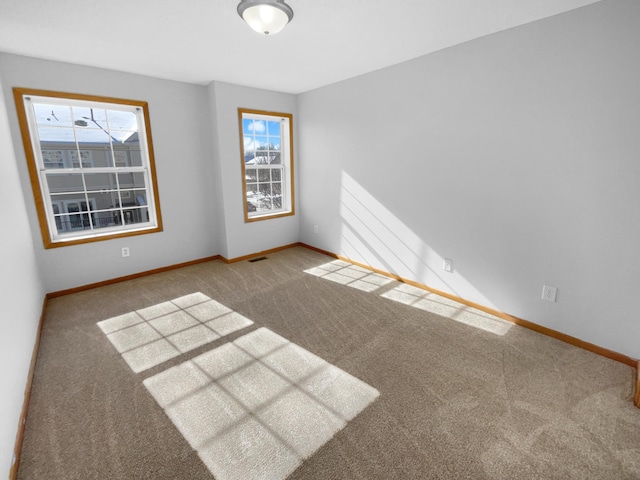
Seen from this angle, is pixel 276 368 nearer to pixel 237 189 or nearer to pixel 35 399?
pixel 35 399

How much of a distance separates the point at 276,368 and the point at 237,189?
9.21 ft

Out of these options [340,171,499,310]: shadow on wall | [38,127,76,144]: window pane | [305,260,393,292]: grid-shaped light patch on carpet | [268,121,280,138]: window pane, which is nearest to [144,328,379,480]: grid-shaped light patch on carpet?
[305,260,393,292]: grid-shaped light patch on carpet

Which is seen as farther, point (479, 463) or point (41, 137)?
point (41, 137)

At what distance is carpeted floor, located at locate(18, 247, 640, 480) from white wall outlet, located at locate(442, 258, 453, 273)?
0.38 meters

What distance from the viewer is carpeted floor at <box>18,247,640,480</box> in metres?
1.45

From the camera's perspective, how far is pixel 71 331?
8.60 feet

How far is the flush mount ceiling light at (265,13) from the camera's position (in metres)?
1.81

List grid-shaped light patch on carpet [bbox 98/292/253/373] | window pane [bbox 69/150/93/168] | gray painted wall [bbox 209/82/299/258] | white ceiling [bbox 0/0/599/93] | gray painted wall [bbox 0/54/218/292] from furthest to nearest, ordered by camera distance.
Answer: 1. gray painted wall [bbox 209/82/299/258]
2. window pane [bbox 69/150/93/168]
3. gray painted wall [bbox 0/54/218/292]
4. grid-shaped light patch on carpet [bbox 98/292/253/373]
5. white ceiling [bbox 0/0/599/93]

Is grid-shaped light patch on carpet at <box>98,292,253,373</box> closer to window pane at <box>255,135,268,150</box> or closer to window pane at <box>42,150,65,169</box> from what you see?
window pane at <box>42,150,65,169</box>

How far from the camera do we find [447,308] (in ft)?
9.76

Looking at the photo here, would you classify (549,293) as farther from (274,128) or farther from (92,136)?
(92,136)

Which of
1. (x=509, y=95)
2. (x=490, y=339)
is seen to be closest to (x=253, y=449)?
(x=490, y=339)

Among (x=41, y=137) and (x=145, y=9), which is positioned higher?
(x=145, y=9)

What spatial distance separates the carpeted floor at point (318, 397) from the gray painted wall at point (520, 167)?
41 cm
